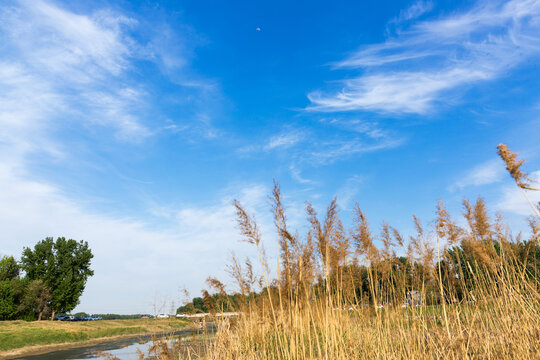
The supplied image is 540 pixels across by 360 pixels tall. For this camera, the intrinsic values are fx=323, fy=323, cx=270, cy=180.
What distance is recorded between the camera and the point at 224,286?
9.26 metres

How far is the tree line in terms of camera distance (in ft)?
130

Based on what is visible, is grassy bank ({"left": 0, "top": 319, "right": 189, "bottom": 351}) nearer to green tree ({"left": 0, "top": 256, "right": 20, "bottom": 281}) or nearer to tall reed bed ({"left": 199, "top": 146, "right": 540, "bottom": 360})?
tall reed bed ({"left": 199, "top": 146, "right": 540, "bottom": 360})

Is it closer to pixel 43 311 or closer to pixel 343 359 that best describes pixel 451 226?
pixel 343 359

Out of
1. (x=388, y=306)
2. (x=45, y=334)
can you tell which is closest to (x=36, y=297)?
(x=45, y=334)

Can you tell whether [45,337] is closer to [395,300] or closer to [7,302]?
[7,302]

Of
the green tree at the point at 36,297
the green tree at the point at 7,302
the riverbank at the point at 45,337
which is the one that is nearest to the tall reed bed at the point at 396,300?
the riverbank at the point at 45,337

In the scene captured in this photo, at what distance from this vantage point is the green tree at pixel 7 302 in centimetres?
3869

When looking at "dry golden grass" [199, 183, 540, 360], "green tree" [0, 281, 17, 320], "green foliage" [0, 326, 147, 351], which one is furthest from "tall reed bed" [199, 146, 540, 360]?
"green tree" [0, 281, 17, 320]

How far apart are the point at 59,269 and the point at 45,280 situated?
2.05 meters

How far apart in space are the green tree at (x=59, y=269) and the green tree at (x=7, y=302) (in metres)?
2.91

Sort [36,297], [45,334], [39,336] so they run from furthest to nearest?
[36,297] → [45,334] → [39,336]

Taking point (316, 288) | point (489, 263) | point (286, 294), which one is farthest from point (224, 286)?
point (489, 263)

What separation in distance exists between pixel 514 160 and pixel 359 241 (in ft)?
8.62

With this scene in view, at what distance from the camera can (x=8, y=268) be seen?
152 feet
